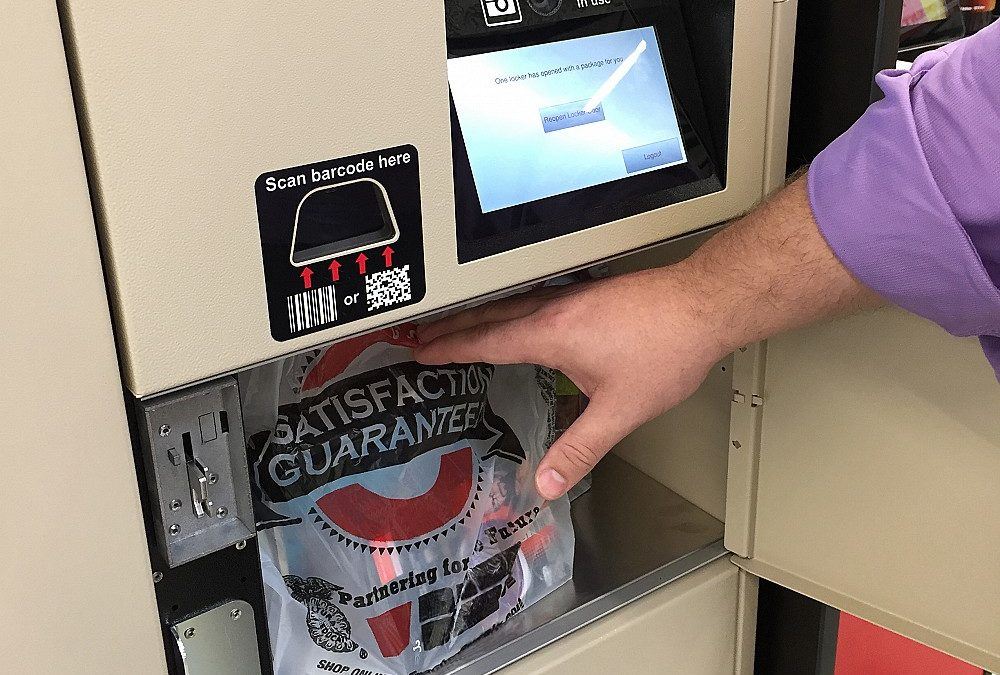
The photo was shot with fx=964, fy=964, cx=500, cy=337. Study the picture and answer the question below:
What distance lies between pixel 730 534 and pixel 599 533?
0.55 feet

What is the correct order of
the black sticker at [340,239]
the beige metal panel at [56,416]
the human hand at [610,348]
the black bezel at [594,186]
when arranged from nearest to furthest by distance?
1. the beige metal panel at [56,416]
2. the black sticker at [340,239]
3. the black bezel at [594,186]
4. the human hand at [610,348]

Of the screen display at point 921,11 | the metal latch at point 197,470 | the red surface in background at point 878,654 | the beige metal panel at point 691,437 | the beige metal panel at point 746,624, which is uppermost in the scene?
the screen display at point 921,11

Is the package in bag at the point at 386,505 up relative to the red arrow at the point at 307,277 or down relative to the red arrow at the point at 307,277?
down

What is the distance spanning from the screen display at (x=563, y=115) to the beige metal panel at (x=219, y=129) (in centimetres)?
7

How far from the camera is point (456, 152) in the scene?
2.52 ft

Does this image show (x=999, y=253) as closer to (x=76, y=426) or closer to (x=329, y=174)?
(x=329, y=174)

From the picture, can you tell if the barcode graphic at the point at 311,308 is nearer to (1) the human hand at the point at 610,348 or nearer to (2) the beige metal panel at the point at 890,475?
(1) the human hand at the point at 610,348

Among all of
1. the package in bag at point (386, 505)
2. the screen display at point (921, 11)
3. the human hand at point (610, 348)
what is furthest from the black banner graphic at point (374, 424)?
the screen display at point (921, 11)

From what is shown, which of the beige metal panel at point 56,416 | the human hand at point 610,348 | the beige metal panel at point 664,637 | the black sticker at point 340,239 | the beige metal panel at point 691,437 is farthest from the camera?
the beige metal panel at point 691,437

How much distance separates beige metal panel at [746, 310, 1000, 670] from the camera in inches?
37.0

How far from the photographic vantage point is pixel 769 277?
88cm

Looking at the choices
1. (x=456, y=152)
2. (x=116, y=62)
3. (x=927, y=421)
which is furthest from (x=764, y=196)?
(x=116, y=62)

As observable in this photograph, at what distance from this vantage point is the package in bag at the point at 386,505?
0.96 meters

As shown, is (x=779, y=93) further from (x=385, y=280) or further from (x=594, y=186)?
(x=385, y=280)
